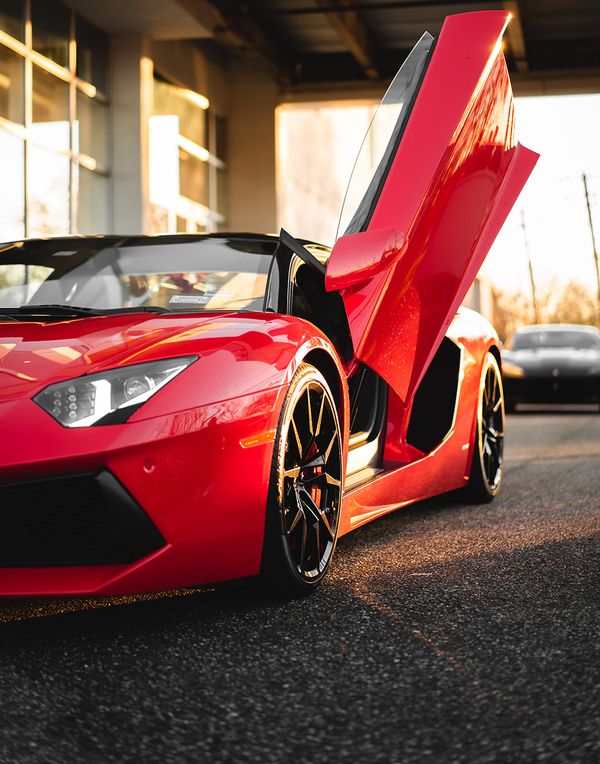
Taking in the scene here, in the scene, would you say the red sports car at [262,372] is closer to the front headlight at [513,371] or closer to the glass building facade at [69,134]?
the glass building facade at [69,134]

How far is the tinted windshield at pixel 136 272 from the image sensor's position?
395 cm

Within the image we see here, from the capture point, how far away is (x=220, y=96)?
2012cm

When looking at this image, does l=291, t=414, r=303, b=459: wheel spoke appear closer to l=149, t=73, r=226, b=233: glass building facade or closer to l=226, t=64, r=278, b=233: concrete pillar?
l=149, t=73, r=226, b=233: glass building facade

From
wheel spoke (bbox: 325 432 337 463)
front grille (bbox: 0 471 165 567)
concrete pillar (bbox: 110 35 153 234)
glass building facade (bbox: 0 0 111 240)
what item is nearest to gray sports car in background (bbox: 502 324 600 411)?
concrete pillar (bbox: 110 35 153 234)

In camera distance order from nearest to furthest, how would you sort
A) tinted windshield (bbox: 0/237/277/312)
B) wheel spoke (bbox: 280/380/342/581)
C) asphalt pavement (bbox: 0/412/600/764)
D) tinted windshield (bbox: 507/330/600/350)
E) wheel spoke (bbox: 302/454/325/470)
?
asphalt pavement (bbox: 0/412/600/764) < wheel spoke (bbox: 280/380/342/581) < wheel spoke (bbox: 302/454/325/470) < tinted windshield (bbox: 0/237/277/312) < tinted windshield (bbox: 507/330/600/350)

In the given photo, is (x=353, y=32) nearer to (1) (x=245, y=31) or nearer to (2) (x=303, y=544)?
(1) (x=245, y=31)

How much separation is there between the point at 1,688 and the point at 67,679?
0.15 m

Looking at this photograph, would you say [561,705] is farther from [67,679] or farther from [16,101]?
[16,101]

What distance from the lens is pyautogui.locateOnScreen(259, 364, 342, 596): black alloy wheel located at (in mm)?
3207

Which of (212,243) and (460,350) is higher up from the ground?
(212,243)

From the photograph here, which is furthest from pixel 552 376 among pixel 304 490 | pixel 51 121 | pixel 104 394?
pixel 104 394

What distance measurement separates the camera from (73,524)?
280 cm

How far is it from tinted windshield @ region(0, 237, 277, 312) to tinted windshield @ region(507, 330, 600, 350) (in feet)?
41.4

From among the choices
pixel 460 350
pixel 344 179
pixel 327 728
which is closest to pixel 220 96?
pixel 344 179
